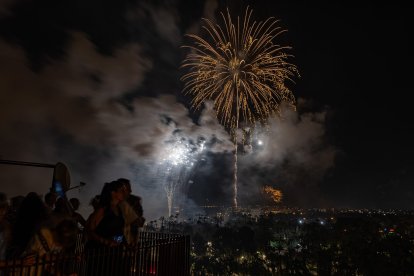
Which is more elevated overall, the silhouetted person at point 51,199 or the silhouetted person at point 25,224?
the silhouetted person at point 51,199

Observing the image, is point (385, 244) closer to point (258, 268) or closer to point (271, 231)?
point (258, 268)

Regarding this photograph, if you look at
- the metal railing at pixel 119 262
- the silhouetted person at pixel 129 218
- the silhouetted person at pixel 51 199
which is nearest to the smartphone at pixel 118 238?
the silhouetted person at pixel 129 218

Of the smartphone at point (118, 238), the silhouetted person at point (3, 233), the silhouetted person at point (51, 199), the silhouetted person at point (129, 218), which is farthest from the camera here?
the silhouetted person at point (51, 199)

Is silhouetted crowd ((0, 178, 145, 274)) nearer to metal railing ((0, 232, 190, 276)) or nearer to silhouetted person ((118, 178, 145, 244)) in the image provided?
silhouetted person ((118, 178, 145, 244))

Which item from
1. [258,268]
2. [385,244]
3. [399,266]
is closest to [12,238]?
[399,266]

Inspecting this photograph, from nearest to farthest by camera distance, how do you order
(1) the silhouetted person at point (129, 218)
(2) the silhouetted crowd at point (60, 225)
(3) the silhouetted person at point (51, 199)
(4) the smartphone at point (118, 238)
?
(2) the silhouetted crowd at point (60, 225)
(4) the smartphone at point (118, 238)
(1) the silhouetted person at point (129, 218)
(3) the silhouetted person at point (51, 199)

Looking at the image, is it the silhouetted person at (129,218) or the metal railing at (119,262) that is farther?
the silhouetted person at (129,218)

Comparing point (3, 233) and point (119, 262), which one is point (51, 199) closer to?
point (3, 233)

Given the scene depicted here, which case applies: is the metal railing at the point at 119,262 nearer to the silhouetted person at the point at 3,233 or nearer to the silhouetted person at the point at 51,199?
the silhouetted person at the point at 3,233
